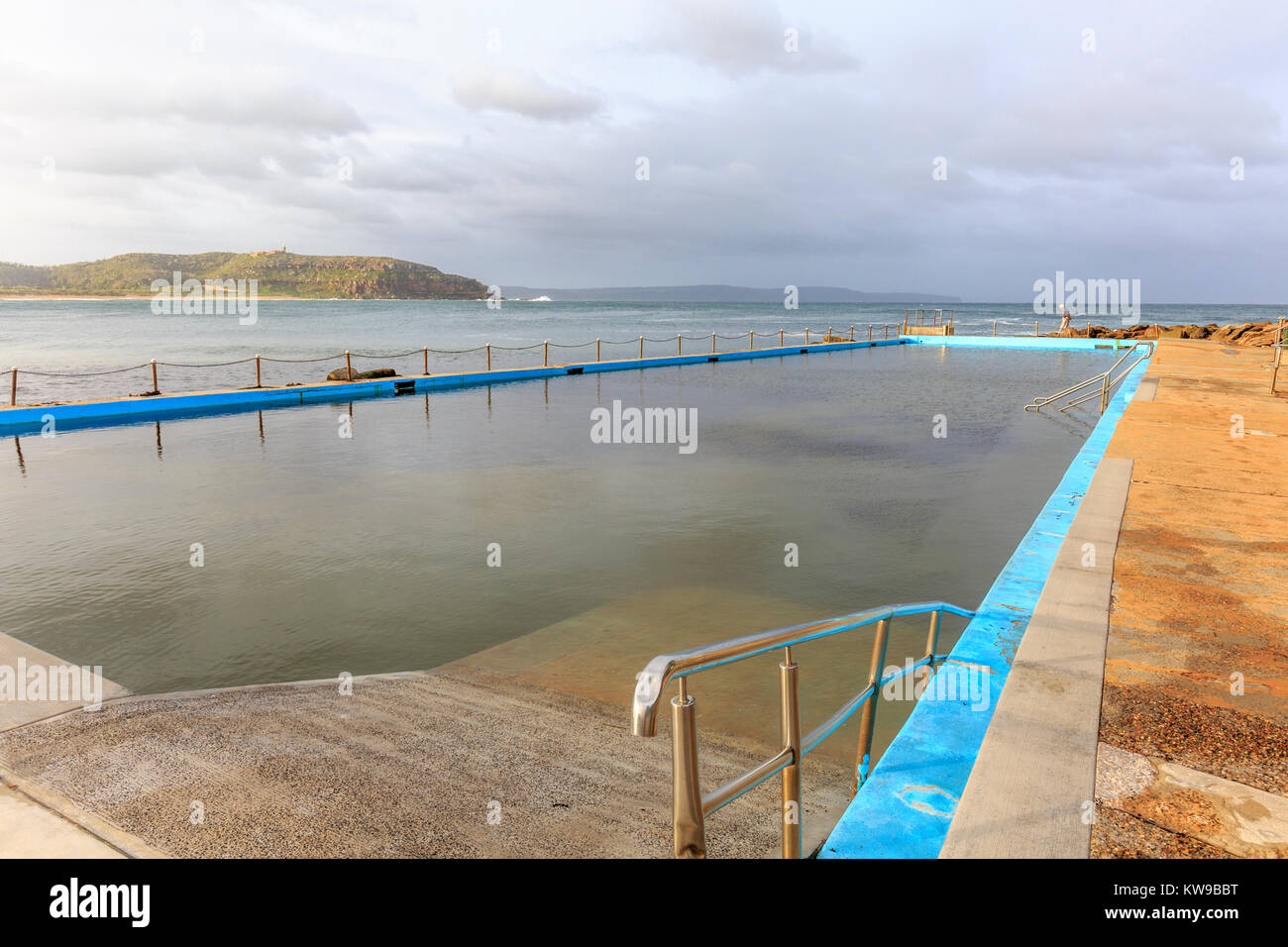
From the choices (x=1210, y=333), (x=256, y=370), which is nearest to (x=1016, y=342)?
(x=1210, y=333)

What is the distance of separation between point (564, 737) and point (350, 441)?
37.5 ft

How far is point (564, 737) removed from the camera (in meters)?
Result: 4.70

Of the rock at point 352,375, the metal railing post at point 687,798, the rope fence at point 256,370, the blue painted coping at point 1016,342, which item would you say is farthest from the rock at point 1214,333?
the metal railing post at point 687,798

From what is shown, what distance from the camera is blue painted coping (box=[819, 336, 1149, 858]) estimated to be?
2893 millimetres

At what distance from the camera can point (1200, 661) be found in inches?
155

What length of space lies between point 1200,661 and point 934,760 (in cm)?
162

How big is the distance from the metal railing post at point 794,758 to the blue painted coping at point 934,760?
141mm

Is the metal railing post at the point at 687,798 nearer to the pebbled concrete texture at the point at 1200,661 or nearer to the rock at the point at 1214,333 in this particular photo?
the pebbled concrete texture at the point at 1200,661

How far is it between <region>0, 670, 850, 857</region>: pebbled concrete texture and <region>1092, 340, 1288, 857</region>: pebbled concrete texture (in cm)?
153

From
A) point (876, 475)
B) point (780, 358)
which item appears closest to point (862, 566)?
point (876, 475)
